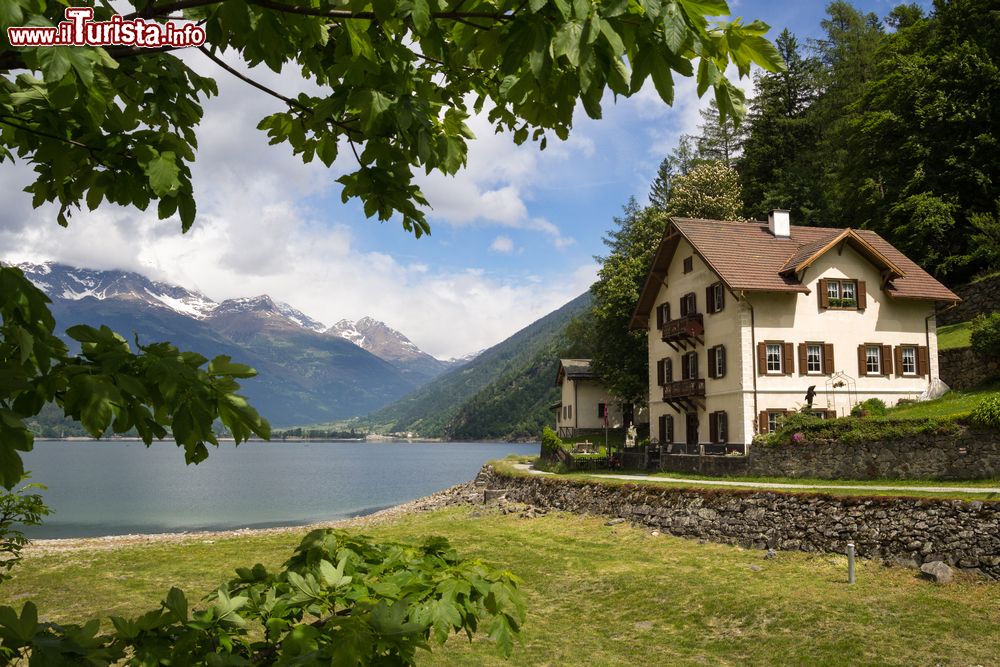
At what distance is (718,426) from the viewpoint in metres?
34.6

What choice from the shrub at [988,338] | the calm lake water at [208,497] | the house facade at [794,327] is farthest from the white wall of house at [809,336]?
the calm lake water at [208,497]

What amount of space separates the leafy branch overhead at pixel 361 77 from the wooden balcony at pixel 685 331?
33.1 meters

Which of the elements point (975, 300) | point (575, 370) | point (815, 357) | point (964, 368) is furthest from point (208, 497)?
point (975, 300)

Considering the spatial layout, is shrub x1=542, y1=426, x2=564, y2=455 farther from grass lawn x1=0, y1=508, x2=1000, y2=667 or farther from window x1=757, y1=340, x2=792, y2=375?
grass lawn x1=0, y1=508, x2=1000, y2=667

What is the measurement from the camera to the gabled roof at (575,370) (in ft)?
187

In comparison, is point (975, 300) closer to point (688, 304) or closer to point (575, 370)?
point (688, 304)

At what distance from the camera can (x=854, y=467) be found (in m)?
24.8

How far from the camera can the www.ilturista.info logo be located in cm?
245

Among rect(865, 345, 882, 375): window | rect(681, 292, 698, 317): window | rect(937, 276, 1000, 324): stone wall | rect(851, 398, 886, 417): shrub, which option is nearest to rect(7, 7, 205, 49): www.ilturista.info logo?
rect(851, 398, 886, 417): shrub

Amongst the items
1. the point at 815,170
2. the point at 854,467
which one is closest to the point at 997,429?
the point at 854,467

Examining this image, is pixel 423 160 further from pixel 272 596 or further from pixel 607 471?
pixel 607 471

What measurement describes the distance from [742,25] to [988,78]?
4874 centimetres

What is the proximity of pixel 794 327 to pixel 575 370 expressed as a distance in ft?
86.3

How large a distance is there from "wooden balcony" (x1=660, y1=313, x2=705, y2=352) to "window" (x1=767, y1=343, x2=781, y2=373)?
3.83m
